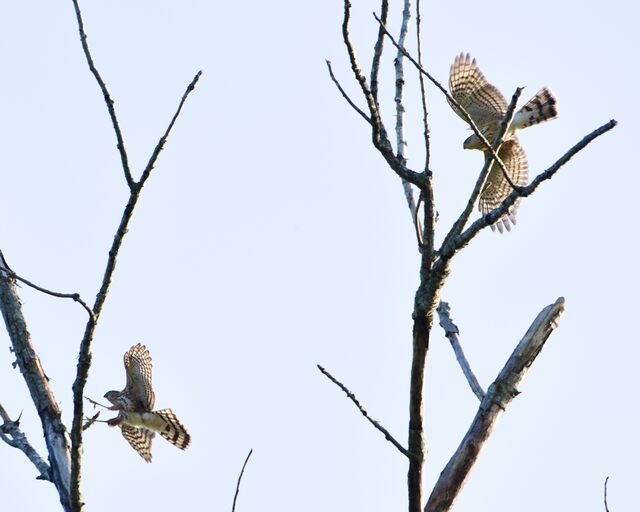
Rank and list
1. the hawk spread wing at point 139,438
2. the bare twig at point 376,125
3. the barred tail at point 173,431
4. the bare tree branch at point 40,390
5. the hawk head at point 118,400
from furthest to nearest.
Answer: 1. the hawk spread wing at point 139,438
2. the hawk head at point 118,400
3. the barred tail at point 173,431
4. the bare tree branch at point 40,390
5. the bare twig at point 376,125

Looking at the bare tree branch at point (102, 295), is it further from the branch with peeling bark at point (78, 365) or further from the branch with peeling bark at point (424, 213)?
the branch with peeling bark at point (424, 213)

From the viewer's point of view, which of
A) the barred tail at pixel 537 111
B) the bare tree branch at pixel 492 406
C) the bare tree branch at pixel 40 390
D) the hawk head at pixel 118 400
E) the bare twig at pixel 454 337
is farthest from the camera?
the barred tail at pixel 537 111

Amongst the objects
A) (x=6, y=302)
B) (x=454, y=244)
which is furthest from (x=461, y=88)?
(x=454, y=244)

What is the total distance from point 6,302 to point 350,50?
231 centimetres

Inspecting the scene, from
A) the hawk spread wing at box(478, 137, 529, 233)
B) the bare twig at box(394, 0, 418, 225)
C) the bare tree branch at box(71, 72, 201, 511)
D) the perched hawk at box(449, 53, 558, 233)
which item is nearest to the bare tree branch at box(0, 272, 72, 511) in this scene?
the bare tree branch at box(71, 72, 201, 511)

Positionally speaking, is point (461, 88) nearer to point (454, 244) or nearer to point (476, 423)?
point (476, 423)

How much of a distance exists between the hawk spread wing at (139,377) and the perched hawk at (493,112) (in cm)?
351

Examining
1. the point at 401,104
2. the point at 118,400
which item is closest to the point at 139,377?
the point at 118,400

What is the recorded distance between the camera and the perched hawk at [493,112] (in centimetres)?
1085

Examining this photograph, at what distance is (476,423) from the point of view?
15.1 ft

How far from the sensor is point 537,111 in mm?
10836

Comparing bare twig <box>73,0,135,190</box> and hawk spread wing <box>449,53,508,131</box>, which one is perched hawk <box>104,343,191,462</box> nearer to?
hawk spread wing <box>449,53,508,131</box>

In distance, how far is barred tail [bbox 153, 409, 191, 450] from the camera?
8797mm

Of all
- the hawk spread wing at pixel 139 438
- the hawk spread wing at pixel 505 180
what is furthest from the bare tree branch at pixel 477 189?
the hawk spread wing at pixel 505 180
